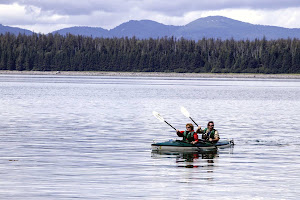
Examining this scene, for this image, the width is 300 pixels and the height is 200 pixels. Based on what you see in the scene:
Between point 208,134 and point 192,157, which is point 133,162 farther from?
point 208,134

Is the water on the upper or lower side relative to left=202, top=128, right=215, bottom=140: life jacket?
lower

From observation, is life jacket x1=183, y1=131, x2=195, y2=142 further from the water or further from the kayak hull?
the water

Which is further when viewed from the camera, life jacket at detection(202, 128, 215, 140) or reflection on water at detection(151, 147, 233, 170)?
life jacket at detection(202, 128, 215, 140)

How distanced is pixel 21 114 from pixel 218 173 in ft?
120

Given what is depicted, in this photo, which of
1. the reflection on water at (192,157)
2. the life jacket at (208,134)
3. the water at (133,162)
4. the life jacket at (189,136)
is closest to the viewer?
the water at (133,162)

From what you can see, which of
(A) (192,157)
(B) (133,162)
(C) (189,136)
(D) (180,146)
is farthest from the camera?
(C) (189,136)

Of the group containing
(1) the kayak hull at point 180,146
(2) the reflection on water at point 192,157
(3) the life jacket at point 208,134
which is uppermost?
(3) the life jacket at point 208,134

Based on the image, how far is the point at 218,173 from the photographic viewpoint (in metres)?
26.7

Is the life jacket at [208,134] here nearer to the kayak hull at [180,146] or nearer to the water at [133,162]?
the kayak hull at [180,146]

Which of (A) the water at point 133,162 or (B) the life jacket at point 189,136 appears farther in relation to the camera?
(B) the life jacket at point 189,136

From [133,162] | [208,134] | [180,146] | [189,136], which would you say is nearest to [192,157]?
[180,146]

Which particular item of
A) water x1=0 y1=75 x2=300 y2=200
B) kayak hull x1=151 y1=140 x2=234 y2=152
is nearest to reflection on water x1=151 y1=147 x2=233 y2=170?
water x1=0 y1=75 x2=300 y2=200

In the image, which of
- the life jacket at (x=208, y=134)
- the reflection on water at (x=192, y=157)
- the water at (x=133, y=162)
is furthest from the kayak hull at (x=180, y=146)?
the life jacket at (x=208, y=134)

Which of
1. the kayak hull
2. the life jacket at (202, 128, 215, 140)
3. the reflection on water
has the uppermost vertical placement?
the life jacket at (202, 128, 215, 140)
